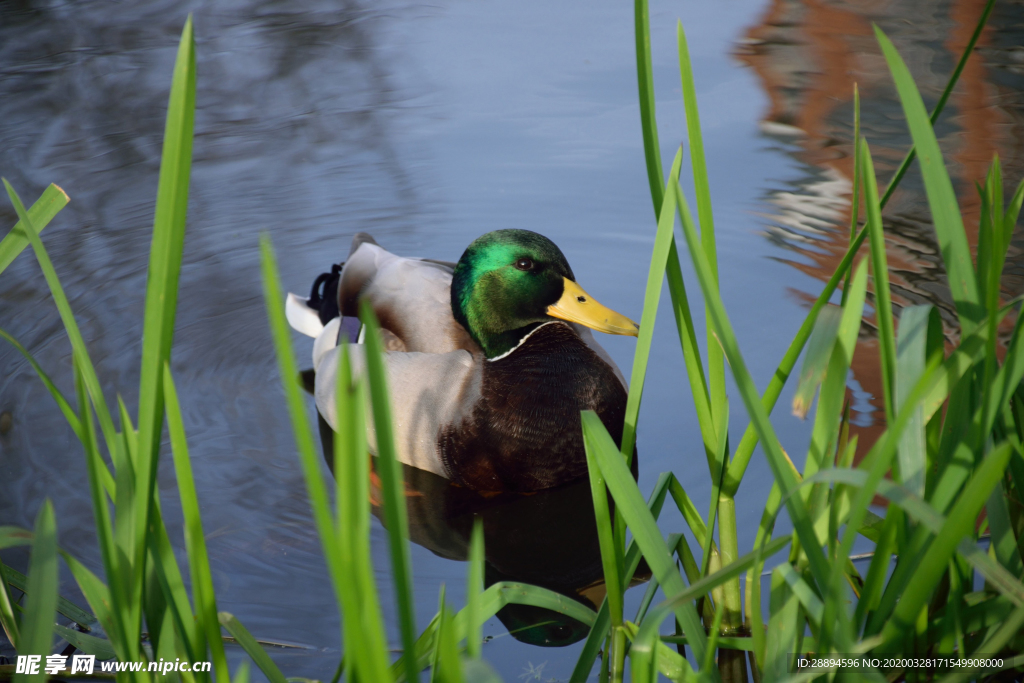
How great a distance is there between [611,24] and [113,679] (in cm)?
604

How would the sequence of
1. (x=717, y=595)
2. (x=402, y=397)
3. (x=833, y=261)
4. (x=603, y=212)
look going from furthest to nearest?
1. (x=603, y=212)
2. (x=833, y=261)
3. (x=402, y=397)
4. (x=717, y=595)

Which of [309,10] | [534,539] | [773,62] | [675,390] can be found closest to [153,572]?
[534,539]

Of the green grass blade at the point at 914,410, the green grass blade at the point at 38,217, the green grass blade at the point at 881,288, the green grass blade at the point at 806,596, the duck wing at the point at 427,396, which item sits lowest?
the duck wing at the point at 427,396

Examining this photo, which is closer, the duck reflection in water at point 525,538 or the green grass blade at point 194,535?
the green grass blade at point 194,535

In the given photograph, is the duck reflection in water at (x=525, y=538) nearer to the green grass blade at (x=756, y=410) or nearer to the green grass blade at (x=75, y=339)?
the green grass blade at (x=756, y=410)

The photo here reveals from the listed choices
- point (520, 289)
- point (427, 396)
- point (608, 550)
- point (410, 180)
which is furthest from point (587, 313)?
point (410, 180)

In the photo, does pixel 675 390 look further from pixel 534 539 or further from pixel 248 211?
pixel 248 211

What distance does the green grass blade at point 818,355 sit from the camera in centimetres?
115

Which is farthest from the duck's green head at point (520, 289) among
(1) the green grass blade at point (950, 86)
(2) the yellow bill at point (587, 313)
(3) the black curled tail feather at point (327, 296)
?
(1) the green grass blade at point (950, 86)

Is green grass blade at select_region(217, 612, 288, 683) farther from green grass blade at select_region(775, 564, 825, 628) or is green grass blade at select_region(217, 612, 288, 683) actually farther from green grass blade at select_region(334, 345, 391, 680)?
green grass blade at select_region(775, 564, 825, 628)

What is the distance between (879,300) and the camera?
116cm

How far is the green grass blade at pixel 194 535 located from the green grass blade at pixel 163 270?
A: 2 cm

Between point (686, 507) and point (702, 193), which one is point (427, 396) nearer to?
point (686, 507)

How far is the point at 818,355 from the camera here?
3.80ft
